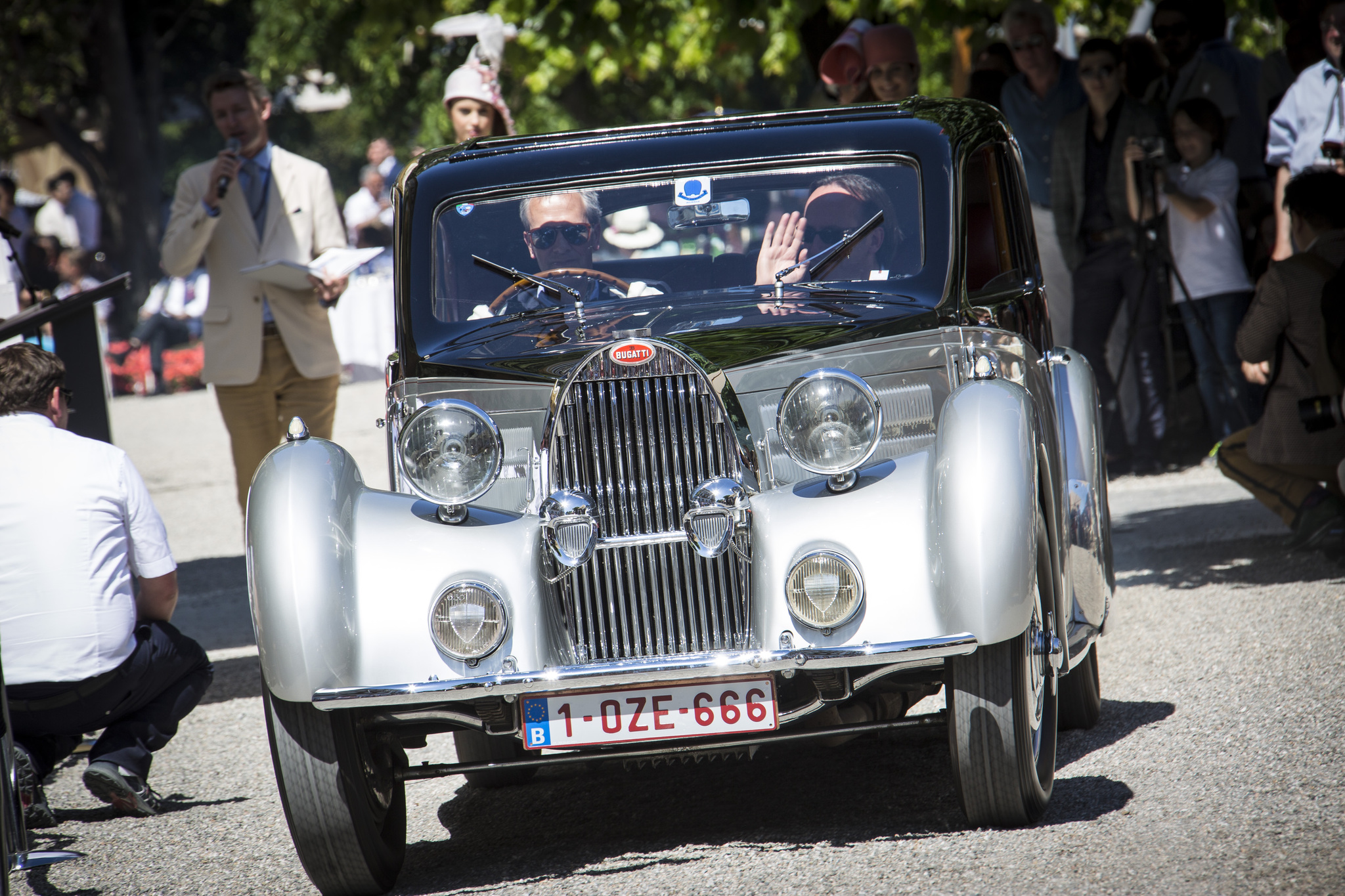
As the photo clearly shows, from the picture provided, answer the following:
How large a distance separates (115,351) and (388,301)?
723 cm

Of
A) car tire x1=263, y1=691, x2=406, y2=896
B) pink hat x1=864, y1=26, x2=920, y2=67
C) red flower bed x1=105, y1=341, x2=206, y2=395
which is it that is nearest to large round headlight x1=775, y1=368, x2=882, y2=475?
car tire x1=263, y1=691, x2=406, y2=896

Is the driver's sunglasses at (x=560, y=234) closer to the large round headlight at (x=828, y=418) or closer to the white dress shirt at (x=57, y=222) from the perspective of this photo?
the large round headlight at (x=828, y=418)

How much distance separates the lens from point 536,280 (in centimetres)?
441

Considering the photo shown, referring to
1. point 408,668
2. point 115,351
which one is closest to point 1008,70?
point 408,668

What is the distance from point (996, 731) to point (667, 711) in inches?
30.7

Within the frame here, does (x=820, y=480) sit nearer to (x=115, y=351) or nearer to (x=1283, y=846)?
(x=1283, y=846)

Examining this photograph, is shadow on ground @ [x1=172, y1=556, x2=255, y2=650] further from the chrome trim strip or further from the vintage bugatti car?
the chrome trim strip

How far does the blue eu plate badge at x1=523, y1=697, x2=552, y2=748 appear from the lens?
3.52 m

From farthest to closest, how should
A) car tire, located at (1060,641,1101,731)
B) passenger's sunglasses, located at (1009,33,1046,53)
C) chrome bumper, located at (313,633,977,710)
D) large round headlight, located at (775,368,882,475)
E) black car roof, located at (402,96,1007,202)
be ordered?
passenger's sunglasses, located at (1009,33,1046,53), car tire, located at (1060,641,1101,731), black car roof, located at (402,96,1007,202), large round headlight, located at (775,368,882,475), chrome bumper, located at (313,633,977,710)

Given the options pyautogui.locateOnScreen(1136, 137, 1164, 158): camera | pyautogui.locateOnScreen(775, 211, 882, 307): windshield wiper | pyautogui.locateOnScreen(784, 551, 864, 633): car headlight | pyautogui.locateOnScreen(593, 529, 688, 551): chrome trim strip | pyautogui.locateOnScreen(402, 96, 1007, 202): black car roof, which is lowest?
pyautogui.locateOnScreen(784, 551, 864, 633): car headlight

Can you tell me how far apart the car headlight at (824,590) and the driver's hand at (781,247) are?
1159 mm

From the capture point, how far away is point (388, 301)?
54.3 feet

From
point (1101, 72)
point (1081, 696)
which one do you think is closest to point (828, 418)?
point (1081, 696)

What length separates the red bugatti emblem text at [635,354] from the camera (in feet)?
12.2
